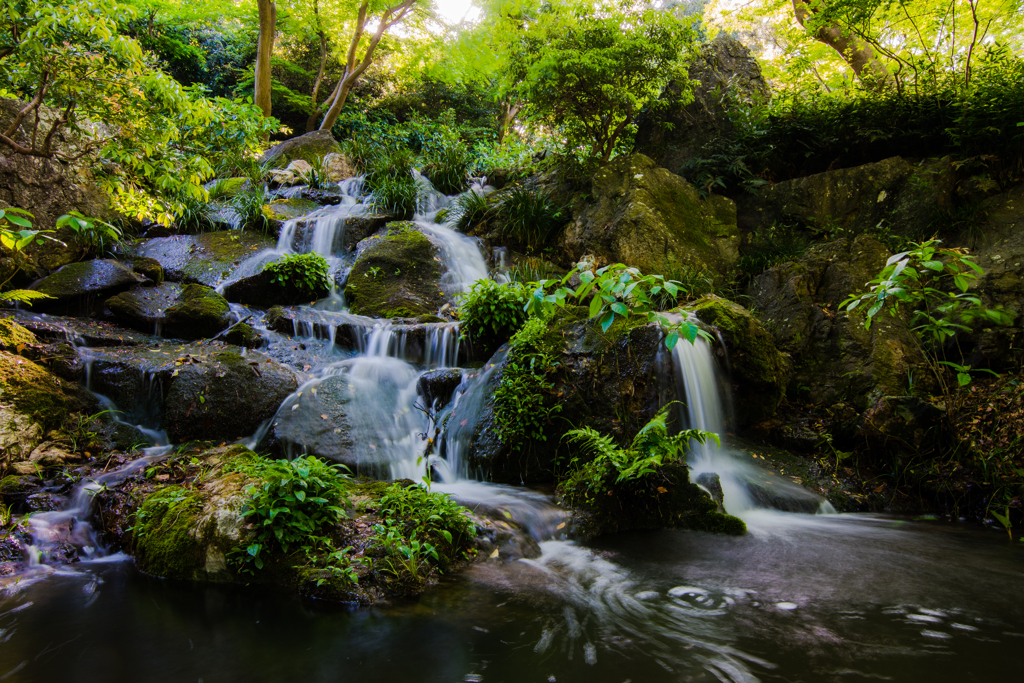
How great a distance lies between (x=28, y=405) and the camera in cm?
482

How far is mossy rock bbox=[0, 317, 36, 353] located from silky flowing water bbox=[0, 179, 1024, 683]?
2.16 meters

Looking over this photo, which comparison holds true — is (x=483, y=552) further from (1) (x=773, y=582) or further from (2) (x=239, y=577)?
(1) (x=773, y=582)

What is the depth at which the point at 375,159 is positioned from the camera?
13406 mm

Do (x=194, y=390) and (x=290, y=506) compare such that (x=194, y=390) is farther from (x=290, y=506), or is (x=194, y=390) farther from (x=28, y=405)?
(x=290, y=506)

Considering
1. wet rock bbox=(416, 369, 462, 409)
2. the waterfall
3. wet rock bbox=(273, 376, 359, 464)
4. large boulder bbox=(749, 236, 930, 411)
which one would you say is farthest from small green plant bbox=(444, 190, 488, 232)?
the waterfall

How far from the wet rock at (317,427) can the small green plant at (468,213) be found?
5.95 metres

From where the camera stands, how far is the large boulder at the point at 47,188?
7566mm

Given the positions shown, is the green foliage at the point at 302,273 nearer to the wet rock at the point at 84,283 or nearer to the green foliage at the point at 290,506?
the wet rock at the point at 84,283

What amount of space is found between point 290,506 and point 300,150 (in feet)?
44.7

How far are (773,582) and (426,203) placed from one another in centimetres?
1027

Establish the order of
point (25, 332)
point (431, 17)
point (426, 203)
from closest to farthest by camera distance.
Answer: point (25, 332), point (426, 203), point (431, 17)

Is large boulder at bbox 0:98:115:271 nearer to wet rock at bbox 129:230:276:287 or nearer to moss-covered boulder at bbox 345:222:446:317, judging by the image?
wet rock at bbox 129:230:276:287

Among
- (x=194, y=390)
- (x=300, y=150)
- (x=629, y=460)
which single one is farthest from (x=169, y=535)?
(x=300, y=150)

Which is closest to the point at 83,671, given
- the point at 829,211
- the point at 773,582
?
the point at 773,582
